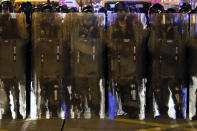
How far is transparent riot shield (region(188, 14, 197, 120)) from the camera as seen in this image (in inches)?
240

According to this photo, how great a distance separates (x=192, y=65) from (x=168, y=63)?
1.71 feet

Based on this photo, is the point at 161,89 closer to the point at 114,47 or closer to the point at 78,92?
the point at 114,47

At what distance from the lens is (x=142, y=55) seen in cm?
618

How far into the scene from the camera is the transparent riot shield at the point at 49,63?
6090mm

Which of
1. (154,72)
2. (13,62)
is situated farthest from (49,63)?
(154,72)

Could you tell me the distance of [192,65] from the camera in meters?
6.17

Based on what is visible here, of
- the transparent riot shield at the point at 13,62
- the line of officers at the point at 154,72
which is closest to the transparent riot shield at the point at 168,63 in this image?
the line of officers at the point at 154,72

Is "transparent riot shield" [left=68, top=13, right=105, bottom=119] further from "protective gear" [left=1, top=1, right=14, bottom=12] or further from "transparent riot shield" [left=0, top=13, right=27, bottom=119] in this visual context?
"protective gear" [left=1, top=1, right=14, bottom=12]

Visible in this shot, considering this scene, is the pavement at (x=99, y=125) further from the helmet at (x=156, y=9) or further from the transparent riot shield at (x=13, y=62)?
the helmet at (x=156, y=9)

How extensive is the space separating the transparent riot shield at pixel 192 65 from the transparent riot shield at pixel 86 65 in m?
1.88

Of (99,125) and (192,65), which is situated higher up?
(192,65)

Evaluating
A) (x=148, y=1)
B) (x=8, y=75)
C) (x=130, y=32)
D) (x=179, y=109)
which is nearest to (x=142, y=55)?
(x=130, y=32)

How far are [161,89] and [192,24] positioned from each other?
4.99 ft

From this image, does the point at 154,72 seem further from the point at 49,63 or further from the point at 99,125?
the point at 49,63
